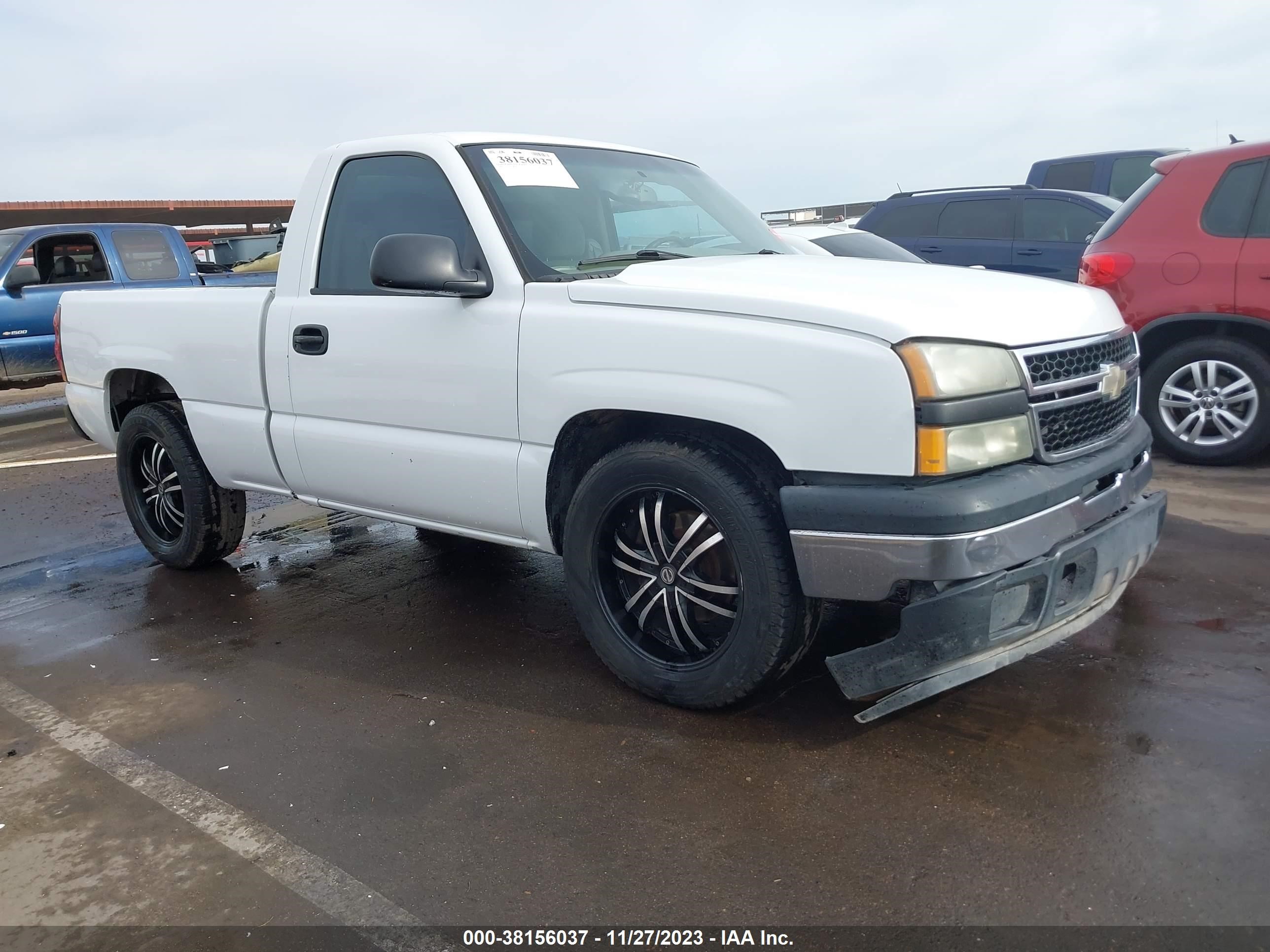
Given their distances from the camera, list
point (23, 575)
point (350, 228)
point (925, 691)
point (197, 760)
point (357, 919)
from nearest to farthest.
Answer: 1. point (357, 919)
2. point (925, 691)
3. point (197, 760)
4. point (350, 228)
5. point (23, 575)

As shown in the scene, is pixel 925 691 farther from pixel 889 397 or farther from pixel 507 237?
pixel 507 237

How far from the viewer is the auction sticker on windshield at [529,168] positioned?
3.71 metres

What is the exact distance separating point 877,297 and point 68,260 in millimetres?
10940

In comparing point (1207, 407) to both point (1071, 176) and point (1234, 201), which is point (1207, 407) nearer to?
point (1234, 201)

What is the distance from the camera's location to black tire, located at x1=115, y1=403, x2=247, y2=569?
190 inches

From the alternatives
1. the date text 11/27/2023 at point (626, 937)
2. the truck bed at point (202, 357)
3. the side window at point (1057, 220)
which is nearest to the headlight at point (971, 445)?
the date text 11/27/2023 at point (626, 937)

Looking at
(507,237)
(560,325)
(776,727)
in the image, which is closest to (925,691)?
(776,727)

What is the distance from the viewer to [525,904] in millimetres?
2381

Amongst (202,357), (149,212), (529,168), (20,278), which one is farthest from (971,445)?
(149,212)

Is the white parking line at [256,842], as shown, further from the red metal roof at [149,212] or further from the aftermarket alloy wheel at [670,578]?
the red metal roof at [149,212]

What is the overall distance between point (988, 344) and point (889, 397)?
0.35m

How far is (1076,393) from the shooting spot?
2986 mm

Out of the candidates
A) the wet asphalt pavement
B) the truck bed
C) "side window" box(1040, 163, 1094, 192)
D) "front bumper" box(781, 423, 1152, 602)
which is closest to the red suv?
the wet asphalt pavement

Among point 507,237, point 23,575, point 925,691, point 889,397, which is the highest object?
point 507,237
